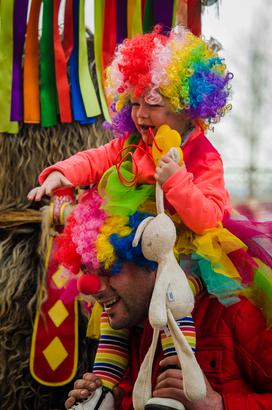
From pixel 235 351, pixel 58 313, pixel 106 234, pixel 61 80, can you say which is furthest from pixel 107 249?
pixel 61 80

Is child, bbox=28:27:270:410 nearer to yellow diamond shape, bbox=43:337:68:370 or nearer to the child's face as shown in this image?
the child's face

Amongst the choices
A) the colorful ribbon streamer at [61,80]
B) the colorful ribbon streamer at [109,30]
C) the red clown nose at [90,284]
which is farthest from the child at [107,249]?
the colorful ribbon streamer at [109,30]

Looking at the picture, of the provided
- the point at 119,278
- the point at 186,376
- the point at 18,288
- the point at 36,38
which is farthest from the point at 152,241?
the point at 36,38

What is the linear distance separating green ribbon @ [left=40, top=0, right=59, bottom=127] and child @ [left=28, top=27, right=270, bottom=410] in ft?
2.47

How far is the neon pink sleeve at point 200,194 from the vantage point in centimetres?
169

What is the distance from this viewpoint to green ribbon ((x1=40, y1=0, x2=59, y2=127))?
267 cm

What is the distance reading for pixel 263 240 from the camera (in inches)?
74.2

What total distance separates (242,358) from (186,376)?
25cm

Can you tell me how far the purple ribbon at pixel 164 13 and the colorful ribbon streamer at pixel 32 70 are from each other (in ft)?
1.50

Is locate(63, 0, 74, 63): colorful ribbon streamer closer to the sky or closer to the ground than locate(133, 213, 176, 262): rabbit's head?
closer to the sky

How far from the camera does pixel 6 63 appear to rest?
266 centimetres

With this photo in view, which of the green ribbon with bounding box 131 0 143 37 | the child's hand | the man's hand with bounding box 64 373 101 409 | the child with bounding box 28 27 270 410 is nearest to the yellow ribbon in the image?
the green ribbon with bounding box 131 0 143 37

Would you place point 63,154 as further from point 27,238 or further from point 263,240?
point 263,240

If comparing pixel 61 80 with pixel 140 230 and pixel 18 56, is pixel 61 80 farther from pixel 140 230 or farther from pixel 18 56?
pixel 140 230
